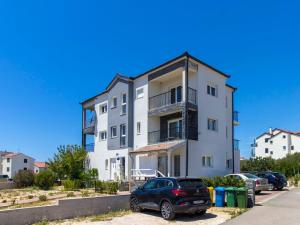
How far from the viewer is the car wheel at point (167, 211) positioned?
1362 cm

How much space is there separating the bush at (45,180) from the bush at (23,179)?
3.52 m

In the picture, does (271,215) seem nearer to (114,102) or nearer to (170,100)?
(170,100)

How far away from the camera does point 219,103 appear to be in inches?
1182

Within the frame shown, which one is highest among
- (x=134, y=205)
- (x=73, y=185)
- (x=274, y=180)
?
(x=274, y=180)

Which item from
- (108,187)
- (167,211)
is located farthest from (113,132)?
(167,211)

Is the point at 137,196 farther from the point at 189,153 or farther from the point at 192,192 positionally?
the point at 189,153

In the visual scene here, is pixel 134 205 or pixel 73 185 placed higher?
pixel 134 205

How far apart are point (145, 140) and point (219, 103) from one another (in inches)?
275

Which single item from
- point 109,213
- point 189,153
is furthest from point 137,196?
Result: point 189,153

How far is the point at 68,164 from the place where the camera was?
1133 inches

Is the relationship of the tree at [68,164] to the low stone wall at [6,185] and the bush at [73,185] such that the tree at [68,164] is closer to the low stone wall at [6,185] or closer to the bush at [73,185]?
the bush at [73,185]

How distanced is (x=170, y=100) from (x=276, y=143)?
62129 mm

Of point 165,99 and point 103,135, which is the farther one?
point 103,135

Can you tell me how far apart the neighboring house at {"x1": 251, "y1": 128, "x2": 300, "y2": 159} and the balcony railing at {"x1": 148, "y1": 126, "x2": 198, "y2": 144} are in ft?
177
